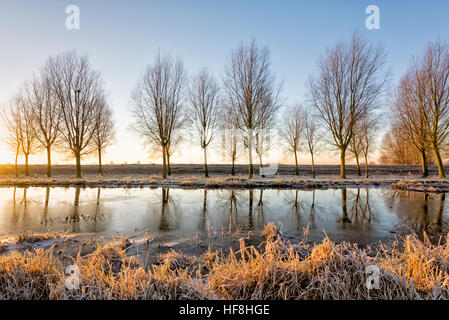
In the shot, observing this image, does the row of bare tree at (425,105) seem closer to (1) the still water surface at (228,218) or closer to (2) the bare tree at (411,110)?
(2) the bare tree at (411,110)

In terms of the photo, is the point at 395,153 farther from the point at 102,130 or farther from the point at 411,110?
the point at 102,130

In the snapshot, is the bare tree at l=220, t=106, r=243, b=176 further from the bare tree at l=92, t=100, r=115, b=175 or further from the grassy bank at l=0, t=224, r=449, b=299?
the grassy bank at l=0, t=224, r=449, b=299

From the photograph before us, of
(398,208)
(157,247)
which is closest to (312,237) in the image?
(157,247)

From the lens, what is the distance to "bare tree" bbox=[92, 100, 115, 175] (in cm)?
2398

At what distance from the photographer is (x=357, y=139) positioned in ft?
91.5

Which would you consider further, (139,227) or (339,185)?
(339,185)

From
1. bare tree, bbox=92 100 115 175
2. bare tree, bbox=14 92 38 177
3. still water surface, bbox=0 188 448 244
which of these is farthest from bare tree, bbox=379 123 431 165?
bare tree, bbox=14 92 38 177

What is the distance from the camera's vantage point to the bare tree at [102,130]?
2398 cm

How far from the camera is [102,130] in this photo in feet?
89.2

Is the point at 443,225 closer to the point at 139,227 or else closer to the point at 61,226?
the point at 139,227

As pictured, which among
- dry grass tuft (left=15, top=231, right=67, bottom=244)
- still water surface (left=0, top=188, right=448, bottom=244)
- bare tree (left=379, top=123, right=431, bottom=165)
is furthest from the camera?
bare tree (left=379, top=123, right=431, bottom=165)

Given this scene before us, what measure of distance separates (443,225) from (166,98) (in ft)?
69.1

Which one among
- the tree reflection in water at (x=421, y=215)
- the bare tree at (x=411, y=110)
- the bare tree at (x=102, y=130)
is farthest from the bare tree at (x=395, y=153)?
the bare tree at (x=102, y=130)
